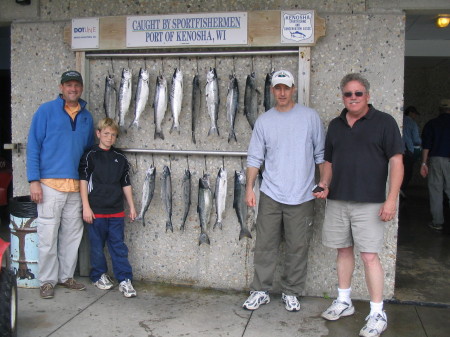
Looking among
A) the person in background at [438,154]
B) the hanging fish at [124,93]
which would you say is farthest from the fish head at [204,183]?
the person in background at [438,154]

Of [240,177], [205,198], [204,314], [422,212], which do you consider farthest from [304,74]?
[422,212]

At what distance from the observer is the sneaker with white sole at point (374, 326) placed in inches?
151

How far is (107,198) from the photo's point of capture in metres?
4.74

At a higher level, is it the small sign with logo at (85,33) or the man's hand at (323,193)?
the small sign with logo at (85,33)

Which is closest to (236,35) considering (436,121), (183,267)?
(183,267)

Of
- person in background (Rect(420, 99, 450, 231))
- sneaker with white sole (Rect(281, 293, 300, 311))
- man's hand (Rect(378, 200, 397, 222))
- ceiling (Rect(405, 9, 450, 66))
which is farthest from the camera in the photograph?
ceiling (Rect(405, 9, 450, 66))

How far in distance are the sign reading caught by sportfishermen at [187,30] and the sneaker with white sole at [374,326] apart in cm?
271

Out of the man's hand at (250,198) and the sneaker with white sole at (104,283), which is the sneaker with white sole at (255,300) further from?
the sneaker with white sole at (104,283)

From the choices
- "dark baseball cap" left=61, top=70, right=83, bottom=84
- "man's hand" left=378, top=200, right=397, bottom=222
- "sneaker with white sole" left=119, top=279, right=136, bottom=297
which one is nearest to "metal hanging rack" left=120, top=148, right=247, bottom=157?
"dark baseball cap" left=61, top=70, right=83, bottom=84

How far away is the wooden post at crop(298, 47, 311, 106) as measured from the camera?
4598 millimetres

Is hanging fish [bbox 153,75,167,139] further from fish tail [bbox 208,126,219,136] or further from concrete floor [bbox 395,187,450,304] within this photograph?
concrete floor [bbox 395,187,450,304]

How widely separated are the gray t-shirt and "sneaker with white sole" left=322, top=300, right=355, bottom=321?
94cm

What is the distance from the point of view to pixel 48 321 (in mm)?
4148

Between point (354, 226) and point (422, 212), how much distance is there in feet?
20.1
